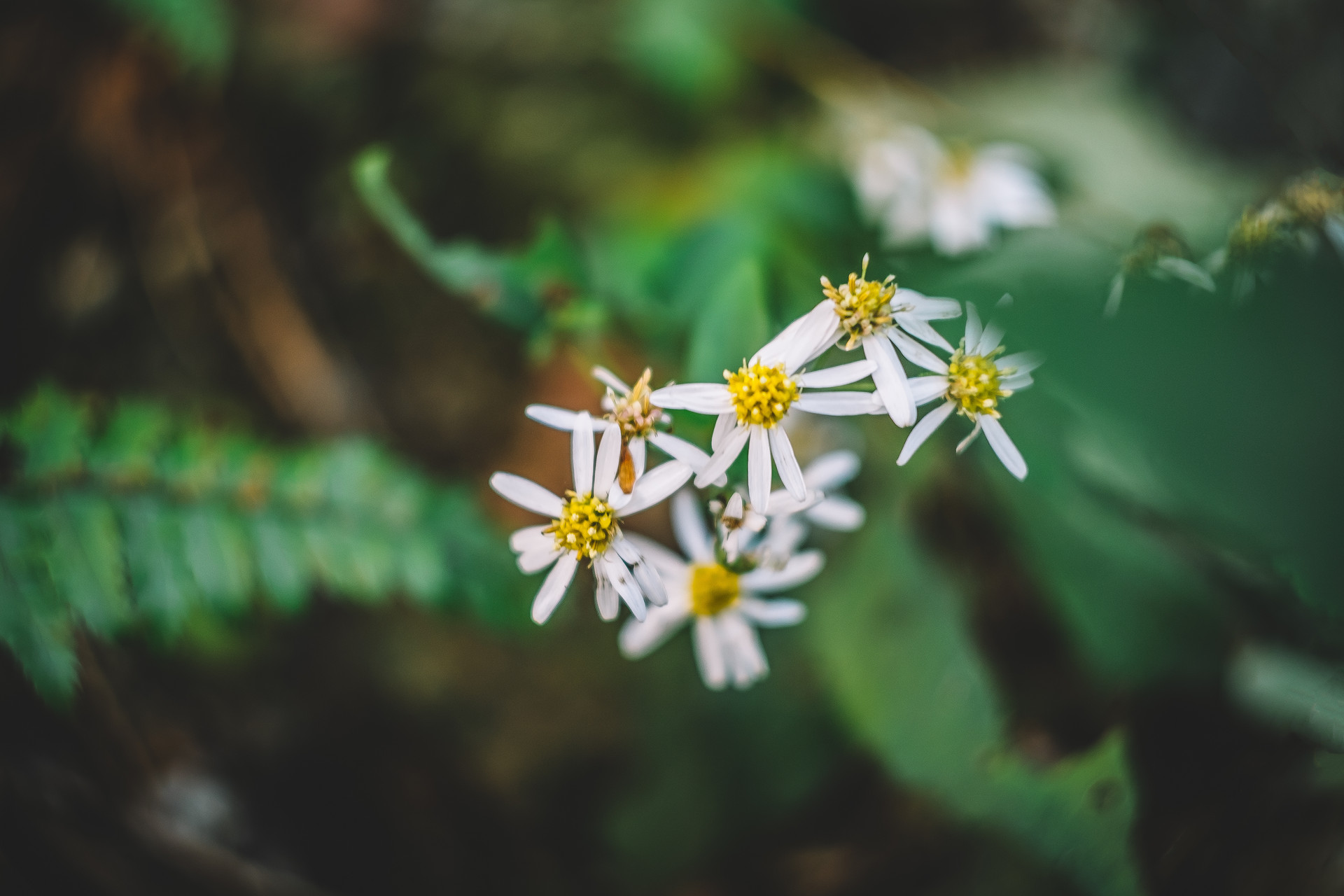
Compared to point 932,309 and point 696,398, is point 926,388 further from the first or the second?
point 696,398

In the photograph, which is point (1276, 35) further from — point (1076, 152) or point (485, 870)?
point (485, 870)

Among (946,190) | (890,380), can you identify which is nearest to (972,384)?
(890,380)

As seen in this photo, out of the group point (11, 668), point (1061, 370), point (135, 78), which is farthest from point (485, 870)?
point (135, 78)

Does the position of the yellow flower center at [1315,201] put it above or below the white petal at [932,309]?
above

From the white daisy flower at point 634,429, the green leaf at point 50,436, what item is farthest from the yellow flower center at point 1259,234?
the green leaf at point 50,436

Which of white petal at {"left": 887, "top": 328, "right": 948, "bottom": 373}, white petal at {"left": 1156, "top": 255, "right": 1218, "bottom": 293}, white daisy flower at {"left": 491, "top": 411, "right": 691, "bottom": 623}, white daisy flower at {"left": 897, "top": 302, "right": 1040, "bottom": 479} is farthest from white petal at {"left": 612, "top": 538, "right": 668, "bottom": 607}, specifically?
white petal at {"left": 1156, "top": 255, "right": 1218, "bottom": 293}

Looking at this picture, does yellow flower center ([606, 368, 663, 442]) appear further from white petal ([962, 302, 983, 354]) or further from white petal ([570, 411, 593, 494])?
white petal ([962, 302, 983, 354])

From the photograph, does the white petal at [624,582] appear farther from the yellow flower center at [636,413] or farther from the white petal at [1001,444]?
the white petal at [1001,444]

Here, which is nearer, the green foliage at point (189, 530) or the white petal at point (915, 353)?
the white petal at point (915, 353)
